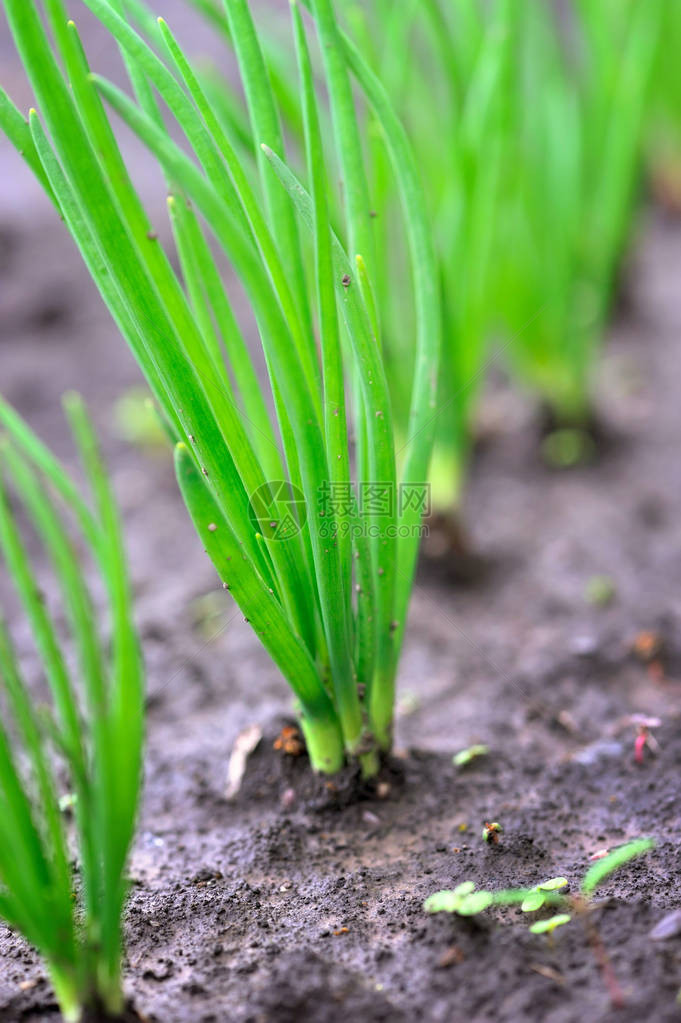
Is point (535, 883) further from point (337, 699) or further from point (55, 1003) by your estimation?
point (55, 1003)

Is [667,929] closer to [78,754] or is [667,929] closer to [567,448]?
[78,754]

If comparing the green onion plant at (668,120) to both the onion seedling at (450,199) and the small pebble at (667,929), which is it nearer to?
the onion seedling at (450,199)

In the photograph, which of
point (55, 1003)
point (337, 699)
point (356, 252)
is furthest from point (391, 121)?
point (55, 1003)

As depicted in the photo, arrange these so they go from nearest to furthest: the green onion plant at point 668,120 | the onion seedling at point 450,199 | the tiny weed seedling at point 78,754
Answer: the tiny weed seedling at point 78,754
the onion seedling at point 450,199
the green onion plant at point 668,120

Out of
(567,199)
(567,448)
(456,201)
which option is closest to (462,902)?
(456,201)

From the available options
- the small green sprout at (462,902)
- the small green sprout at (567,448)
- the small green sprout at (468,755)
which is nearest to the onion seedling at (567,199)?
the small green sprout at (567,448)

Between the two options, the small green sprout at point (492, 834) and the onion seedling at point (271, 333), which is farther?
the small green sprout at point (492, 834)

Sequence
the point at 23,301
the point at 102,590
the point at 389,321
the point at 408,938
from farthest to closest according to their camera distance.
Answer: the point at 23,301, the point at 102,590, the point at 389,321, the point at 408,938
